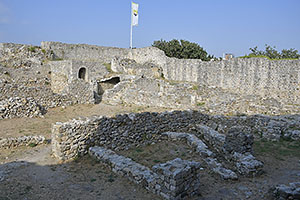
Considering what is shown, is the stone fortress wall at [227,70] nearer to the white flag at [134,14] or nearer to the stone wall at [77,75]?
the white flag at [134,14]

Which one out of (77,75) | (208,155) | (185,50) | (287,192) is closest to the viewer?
(287,192)

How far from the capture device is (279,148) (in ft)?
31.5

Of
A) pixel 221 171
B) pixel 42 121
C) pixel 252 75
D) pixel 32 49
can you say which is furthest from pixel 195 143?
pixel 32 49

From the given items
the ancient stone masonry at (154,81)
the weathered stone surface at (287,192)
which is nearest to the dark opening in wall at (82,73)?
the ancient stone masonry at (154,81)

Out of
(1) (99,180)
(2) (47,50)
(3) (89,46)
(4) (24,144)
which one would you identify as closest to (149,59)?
(3) (89,46)

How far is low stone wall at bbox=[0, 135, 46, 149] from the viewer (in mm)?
9292

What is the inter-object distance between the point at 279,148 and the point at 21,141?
1116 centimetres

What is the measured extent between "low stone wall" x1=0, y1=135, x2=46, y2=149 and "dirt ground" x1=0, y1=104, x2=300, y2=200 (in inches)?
10.9

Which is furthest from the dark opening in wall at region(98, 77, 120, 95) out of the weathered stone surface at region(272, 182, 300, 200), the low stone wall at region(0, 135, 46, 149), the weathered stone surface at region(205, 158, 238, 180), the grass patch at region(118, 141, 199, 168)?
the weathered stone surface at region(272, 182, 300, 200)

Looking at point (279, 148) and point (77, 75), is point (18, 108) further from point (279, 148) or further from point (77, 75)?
point (279, 148)

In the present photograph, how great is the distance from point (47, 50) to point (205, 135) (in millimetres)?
27001

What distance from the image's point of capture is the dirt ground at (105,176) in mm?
5957

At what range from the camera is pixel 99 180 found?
684 centimetres

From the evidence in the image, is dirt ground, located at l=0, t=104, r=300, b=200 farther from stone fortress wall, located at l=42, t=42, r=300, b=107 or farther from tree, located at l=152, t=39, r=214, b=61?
tree, located at l=152, t=39, r=214, b=61
